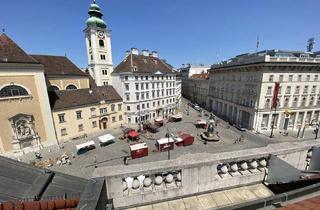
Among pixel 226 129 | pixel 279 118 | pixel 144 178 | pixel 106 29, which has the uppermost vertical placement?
pixel 106 29

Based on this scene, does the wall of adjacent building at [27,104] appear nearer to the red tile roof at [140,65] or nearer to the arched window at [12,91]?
the arched window at [12,91]

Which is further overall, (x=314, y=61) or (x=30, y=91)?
(x=314, y=61)

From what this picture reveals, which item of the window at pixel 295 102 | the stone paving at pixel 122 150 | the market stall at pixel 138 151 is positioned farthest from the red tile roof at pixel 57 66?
the window at pixel 295 102

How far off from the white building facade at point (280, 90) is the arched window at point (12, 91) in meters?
48.1

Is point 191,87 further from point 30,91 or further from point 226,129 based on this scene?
point 30,91

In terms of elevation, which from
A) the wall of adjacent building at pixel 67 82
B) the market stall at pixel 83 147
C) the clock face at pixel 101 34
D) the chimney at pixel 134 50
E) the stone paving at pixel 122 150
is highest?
the clock face at pixel 101 34

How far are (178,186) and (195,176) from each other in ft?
1.83

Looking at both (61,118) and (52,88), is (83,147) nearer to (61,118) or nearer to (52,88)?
(61,118)

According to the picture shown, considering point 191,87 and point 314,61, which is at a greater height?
point 314,61

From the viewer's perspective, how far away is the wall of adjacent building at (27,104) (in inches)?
1014

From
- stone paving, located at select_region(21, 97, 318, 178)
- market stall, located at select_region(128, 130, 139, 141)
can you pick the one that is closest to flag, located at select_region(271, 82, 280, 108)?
stone paving, located at select_region(21, 97, 318, 178)

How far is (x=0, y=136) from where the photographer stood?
26.0 m

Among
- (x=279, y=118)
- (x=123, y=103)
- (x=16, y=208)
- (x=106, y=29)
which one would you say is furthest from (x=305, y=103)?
(x=106, y=29)

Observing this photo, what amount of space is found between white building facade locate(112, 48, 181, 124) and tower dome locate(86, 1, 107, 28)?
11.7 meters
